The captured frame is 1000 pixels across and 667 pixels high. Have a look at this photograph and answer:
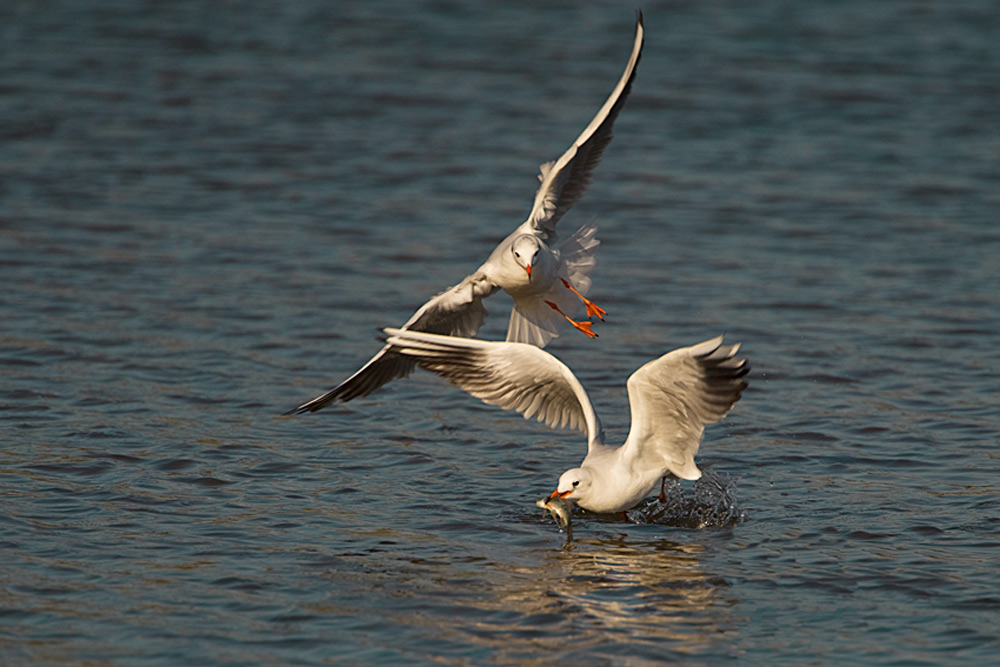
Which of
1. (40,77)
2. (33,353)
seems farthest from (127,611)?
(40,77)

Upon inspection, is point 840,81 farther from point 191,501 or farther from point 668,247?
point 191,501

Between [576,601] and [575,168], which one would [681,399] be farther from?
[575,168]

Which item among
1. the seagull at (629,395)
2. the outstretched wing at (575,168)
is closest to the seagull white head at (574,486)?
the seagull at (629,395)

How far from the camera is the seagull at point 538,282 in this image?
24.9 ft

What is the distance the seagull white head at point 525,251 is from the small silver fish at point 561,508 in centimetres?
132

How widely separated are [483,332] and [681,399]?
12.6 feet

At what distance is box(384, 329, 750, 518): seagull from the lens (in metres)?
6.35

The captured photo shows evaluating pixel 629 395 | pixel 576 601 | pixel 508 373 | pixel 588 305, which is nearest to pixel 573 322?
pixel 588 305

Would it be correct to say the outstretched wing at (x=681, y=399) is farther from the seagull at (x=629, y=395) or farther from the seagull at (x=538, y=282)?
the seagull at (x=538, y=282)

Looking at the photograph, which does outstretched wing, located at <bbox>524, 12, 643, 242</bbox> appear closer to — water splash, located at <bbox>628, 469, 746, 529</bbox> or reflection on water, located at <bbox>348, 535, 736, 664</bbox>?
water splash, located at <bbox>628, 469, 746, 529</bbox>

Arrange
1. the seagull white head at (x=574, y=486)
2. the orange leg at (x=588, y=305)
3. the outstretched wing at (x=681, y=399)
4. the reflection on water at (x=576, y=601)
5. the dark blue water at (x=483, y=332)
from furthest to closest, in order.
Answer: the orange leg at (x=588, y=305)
the seagull white head at (x=574, y=486)
the outstretched wing at (x=681, y=399)
the dark blue water at (x=483, y=332)
the reflection on water at (x=576, y=601)

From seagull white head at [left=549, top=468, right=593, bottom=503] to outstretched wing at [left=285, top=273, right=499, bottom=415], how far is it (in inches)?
49.0

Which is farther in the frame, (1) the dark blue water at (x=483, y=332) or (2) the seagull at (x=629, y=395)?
(2) the seagull at (x=629, y=395)

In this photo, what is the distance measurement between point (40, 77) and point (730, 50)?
30.8 ft
